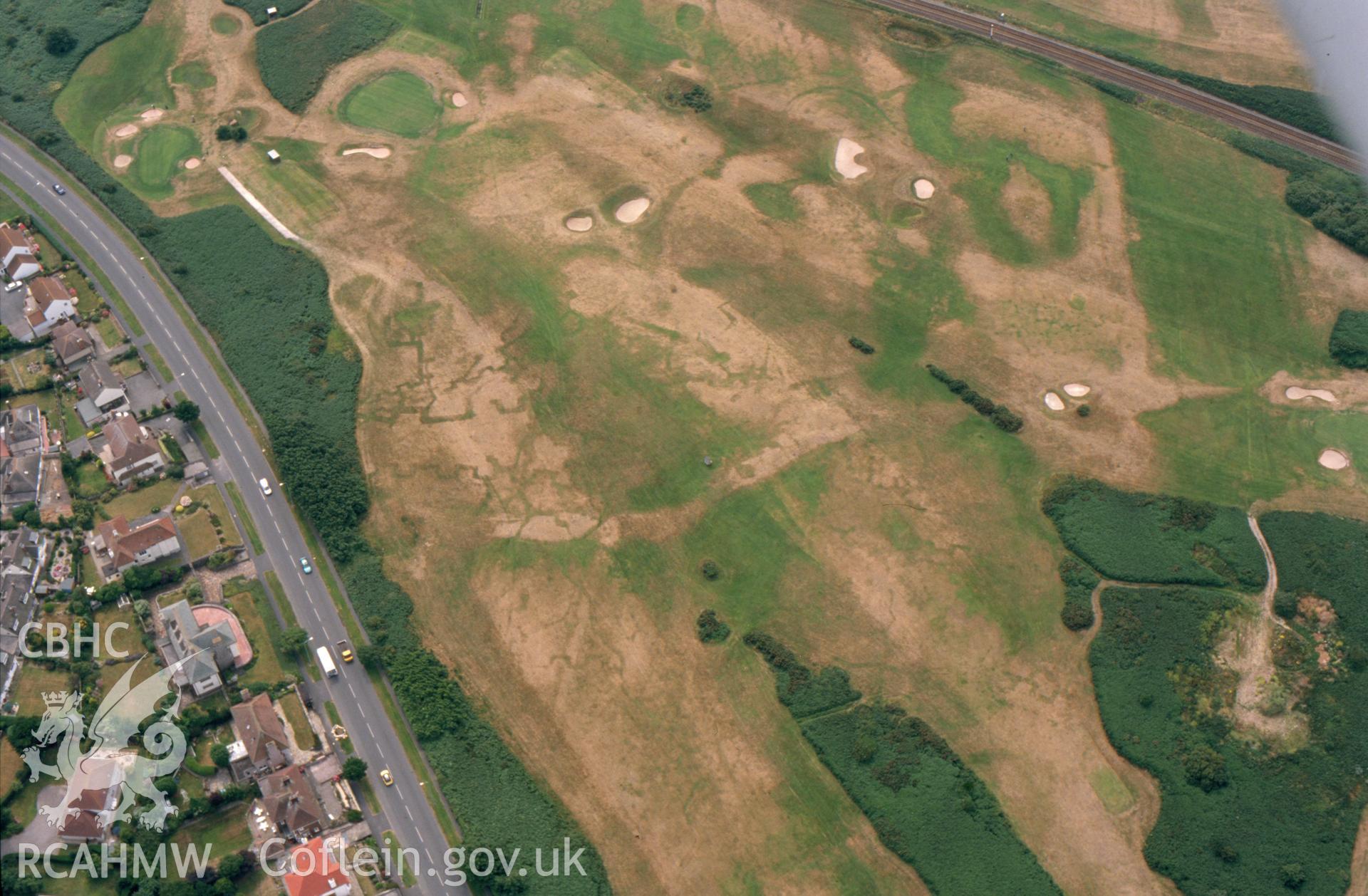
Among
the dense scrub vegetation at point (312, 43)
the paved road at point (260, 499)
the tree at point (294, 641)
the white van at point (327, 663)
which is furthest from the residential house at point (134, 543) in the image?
the dense scrub vegetation at point (312, 43)

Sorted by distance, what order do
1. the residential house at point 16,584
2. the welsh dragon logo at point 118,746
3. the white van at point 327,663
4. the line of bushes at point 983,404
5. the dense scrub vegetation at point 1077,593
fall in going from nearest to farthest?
1. the welsh dragon logo at point 118,746
2. the residential house at point 16,584
3. the white van at point 327,663
4. the dense scrub vegetation at point 1077,593
5. the line of bushes at point 983,404

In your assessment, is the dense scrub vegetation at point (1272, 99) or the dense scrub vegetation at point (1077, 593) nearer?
the dense scrub vegetation at point (1077, 593)

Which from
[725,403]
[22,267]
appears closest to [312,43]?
[22,267]

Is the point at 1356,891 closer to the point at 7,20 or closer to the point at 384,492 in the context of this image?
the point at 384,492

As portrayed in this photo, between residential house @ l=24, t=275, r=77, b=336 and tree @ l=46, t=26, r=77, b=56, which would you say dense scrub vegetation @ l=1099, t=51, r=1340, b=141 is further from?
tree @ l=46, t=26, r=77, b=56

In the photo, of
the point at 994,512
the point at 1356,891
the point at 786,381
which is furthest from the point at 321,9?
the point at 1356,891

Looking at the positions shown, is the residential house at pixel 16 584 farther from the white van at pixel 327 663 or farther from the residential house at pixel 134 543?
the white van at pixel 327 663
